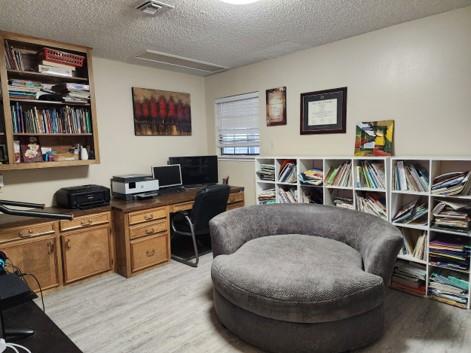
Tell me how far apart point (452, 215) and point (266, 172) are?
1.83 meters

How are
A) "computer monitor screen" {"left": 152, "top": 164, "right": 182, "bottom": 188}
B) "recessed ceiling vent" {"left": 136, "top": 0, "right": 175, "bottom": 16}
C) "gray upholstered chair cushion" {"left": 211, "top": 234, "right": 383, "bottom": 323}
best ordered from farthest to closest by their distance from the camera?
"computer monitor screen" {"left": 152, "top": 164, "right": 182, "bottom": 188} → "recessed ceiling vent" {"left": 136, "top": 0, "right": 175, "bottom": 16} → "gray upholstered chair cushion" {"left": 211, "top": 234, "right": 383, "bottom": 323}

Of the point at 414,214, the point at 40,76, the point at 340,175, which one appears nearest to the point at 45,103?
the point at 40,76

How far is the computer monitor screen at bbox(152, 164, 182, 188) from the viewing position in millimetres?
3756

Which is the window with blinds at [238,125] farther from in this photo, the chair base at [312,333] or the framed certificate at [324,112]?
the chair base at [312,333]

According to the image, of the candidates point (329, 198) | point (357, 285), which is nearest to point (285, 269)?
point (357, 285)

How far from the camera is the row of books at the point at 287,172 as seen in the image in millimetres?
3367

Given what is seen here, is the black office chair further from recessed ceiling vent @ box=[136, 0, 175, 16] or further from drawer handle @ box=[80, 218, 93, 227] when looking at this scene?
recessed ceiling vent @ box=[136, 0, 175, 16]

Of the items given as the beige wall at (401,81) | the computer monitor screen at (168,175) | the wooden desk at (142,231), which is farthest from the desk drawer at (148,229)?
the beige wall at (401,81)

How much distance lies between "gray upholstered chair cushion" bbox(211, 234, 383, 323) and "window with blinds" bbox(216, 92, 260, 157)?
6.84ft

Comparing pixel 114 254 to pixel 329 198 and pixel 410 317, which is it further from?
pixel 410 317

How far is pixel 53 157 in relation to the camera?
9.80ft

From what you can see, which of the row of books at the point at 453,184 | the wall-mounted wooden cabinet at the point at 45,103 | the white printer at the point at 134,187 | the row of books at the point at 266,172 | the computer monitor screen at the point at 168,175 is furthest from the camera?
the computer monitor screen at the point at 168,175

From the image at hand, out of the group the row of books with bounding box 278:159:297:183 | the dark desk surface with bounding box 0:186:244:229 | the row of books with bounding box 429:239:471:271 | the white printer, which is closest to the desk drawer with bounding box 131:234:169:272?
the dark desk surface with bounding box 0:186:244:229

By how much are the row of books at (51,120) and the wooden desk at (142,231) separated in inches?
33.3
